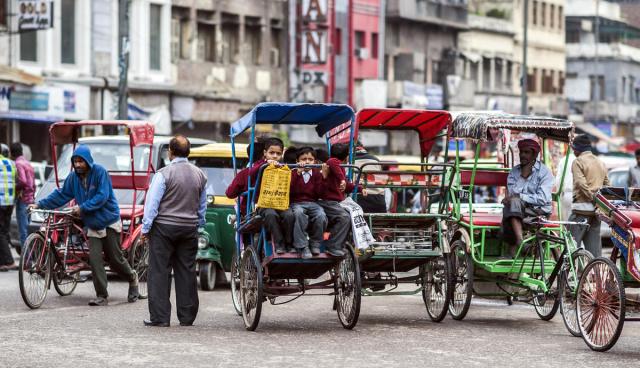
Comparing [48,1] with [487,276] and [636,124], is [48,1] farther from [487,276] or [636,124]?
[636,124]

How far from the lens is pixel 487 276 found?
54.2ft

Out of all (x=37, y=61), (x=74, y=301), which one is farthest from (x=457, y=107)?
(x=74, y=301)

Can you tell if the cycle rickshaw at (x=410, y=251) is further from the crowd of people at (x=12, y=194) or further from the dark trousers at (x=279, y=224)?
the crowd of people at (x=12, y=194)

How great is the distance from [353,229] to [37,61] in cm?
3241

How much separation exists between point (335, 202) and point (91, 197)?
3.51 m

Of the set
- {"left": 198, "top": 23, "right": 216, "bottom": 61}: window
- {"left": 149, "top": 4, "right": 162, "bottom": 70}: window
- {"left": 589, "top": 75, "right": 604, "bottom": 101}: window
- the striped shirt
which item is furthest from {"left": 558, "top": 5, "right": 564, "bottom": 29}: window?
the striped shirt

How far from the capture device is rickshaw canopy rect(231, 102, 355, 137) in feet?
52.1

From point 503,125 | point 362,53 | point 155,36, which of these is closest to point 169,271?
point 503,125

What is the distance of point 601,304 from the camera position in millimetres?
13242

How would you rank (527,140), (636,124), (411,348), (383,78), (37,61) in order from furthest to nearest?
1. (636,124)
2. (383,78)
3. (37,61)
4. (527,140)
5. (411,348)

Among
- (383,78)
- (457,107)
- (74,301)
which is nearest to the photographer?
(74,301)

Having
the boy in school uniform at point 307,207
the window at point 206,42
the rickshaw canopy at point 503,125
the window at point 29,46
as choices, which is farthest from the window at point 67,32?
the boy in school uniform at point 307,207

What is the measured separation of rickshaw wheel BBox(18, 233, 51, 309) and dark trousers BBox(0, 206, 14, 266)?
19.8 feet

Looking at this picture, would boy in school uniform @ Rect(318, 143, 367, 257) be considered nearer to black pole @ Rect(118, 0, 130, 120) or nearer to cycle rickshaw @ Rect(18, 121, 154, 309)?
cycle rickshaw @ Rect(18, 121, 154, 309)
